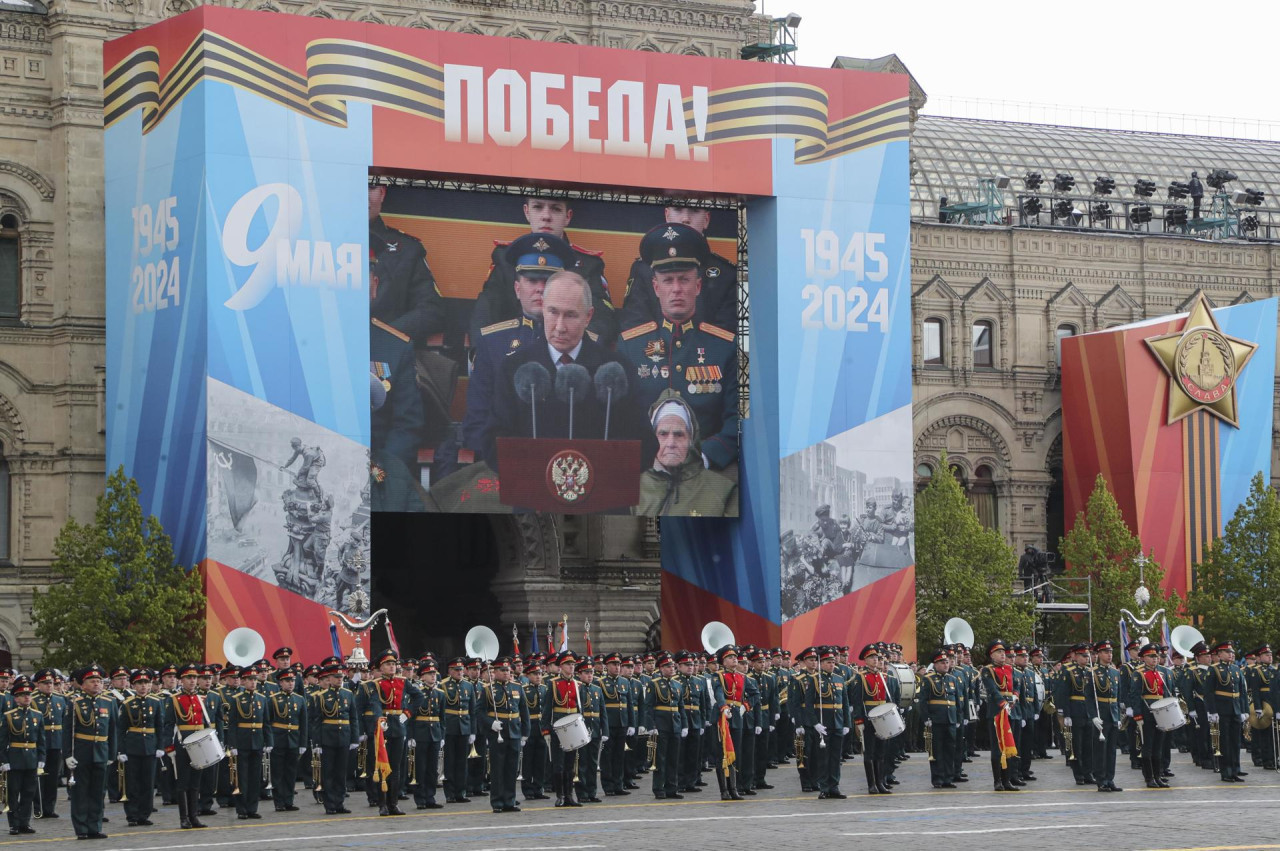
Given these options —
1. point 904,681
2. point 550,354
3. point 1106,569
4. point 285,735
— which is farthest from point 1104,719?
point 1106,569

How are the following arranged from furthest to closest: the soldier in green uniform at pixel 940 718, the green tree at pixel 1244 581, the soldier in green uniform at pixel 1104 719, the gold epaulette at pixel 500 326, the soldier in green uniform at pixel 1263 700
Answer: the green tree at pixel 1244 581 → the gold epaulette at pixel 500 326 → the soldier in green uniform at pixel 1263 700 → the soldier in green uniform at pixel 940 718 → the soldier in green uniform at pixel 1104 719

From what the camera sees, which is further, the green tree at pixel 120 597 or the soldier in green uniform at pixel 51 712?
the green tree at pixel 120 597

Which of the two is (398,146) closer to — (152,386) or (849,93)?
(152,386)

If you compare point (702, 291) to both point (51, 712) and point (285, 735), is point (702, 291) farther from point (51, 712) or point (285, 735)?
point (51, 712)

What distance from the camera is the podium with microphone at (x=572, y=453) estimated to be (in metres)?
50.8

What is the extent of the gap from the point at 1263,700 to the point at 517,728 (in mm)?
13229

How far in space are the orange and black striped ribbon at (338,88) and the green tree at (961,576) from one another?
1030 centimetres

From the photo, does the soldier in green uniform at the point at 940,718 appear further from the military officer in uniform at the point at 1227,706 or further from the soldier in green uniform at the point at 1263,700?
the soldier in green uniform at the point at 1263,700

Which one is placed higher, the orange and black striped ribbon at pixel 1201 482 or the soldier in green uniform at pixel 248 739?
the orange and black striped ribbon at pixel 1201 482

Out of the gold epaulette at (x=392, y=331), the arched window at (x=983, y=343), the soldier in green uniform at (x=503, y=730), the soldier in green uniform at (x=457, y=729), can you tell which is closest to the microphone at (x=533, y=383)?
the gold epaulette at (x=392, y=331)

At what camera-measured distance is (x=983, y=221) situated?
226 ft

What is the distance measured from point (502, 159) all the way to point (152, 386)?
31.5 ft

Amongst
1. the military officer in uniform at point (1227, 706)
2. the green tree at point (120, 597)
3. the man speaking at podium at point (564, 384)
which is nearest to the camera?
the military officer in uniform at point (1227, 706)

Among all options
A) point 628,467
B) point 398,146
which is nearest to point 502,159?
point 398,146
